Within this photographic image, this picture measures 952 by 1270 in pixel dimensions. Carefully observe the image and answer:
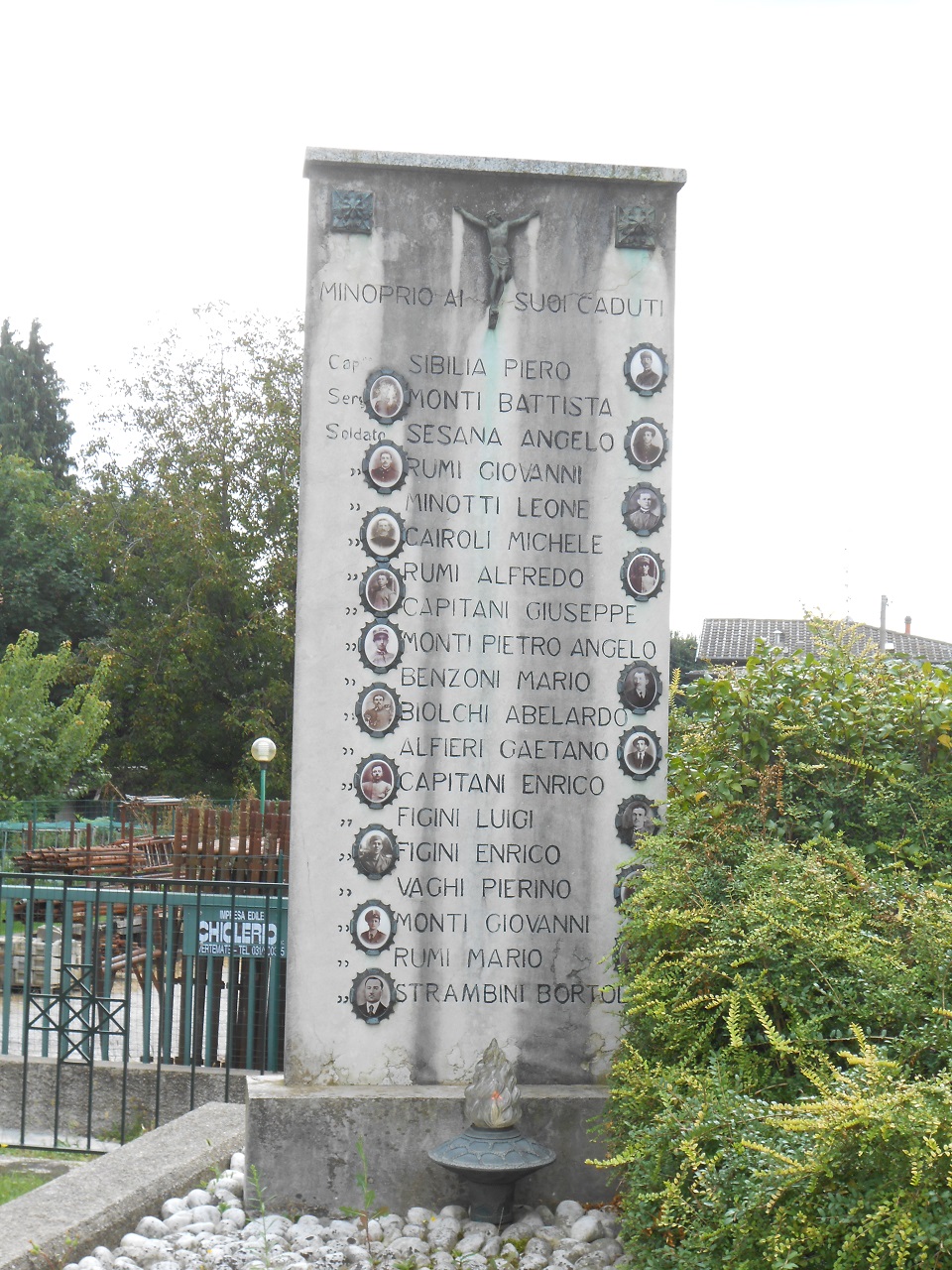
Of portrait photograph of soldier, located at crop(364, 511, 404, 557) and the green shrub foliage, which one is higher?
portrait photograph of soldier, located at crop(364, 511, 404, 557)

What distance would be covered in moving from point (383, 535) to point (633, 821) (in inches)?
65.4

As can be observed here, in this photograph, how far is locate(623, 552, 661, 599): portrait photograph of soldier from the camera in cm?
555

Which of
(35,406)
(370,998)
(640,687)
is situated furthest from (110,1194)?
(35,406)

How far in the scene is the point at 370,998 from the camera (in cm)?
531

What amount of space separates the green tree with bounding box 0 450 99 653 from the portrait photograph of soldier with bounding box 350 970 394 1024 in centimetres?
3476

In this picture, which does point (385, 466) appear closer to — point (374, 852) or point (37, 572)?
point (374, 852)

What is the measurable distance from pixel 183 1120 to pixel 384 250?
413 centimetres

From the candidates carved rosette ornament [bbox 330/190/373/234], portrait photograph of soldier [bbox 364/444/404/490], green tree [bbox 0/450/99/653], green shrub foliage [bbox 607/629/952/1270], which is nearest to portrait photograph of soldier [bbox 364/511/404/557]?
portrait photograph of soldier [bbox 364/444/404/490]

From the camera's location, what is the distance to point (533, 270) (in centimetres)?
559

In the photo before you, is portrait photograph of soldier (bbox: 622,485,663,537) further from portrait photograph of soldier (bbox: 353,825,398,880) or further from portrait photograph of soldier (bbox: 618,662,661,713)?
portrait photograph of soldier (bbox: 353,825,398,880)

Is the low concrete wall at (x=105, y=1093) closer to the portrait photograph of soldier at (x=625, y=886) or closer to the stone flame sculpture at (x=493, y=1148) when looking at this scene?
the stone flame sculpture at (x=493, y=1148)

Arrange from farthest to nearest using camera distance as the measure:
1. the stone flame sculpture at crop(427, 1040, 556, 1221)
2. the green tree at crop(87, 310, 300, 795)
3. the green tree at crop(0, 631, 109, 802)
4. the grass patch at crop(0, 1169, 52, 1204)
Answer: the green tree at crop(87, 310, 300, 795) < the green tree at crop(0, 631, 109, 802) < the grass patch at crop(0, 1169, 52, 1204) < the stone flame sculpture at crop(427, 1040, 556, 1221)

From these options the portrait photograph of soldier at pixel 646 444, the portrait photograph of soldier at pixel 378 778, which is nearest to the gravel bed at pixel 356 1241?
the portrait photograph of soldier at pixel 378 778

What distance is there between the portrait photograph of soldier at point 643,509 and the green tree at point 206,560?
24252mm
